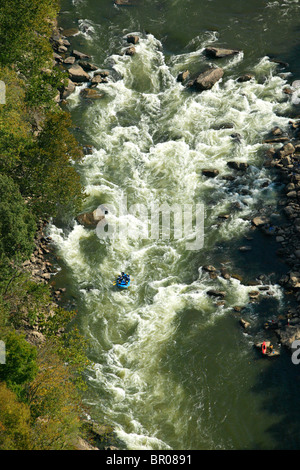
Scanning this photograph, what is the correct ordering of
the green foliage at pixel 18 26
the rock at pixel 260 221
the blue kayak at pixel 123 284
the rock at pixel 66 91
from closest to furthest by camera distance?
the blue kayak at pixel 123 284
the rock at pixel 260 221
the green foliage at pixel 18 26
the rock at pixel 66 91

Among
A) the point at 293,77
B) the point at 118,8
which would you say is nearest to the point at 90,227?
the point at 293,77

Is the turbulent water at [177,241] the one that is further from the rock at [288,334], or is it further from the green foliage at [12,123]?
the green foliage at [12,123]

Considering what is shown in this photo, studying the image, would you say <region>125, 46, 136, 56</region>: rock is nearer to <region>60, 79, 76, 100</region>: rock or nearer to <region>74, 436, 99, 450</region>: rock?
<region>60, 79, 76, 100</region>: rock

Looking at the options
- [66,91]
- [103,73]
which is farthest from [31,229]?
[103,73]

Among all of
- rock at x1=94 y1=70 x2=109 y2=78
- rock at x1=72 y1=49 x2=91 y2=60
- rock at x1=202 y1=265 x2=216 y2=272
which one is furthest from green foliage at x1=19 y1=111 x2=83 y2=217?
rock at x1=72 y1=49 x2=91 y2=60

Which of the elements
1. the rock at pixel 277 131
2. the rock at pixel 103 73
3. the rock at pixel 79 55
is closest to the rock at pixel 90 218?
the rock at pixel 277 131

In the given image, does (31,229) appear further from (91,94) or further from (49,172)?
(91,94)
